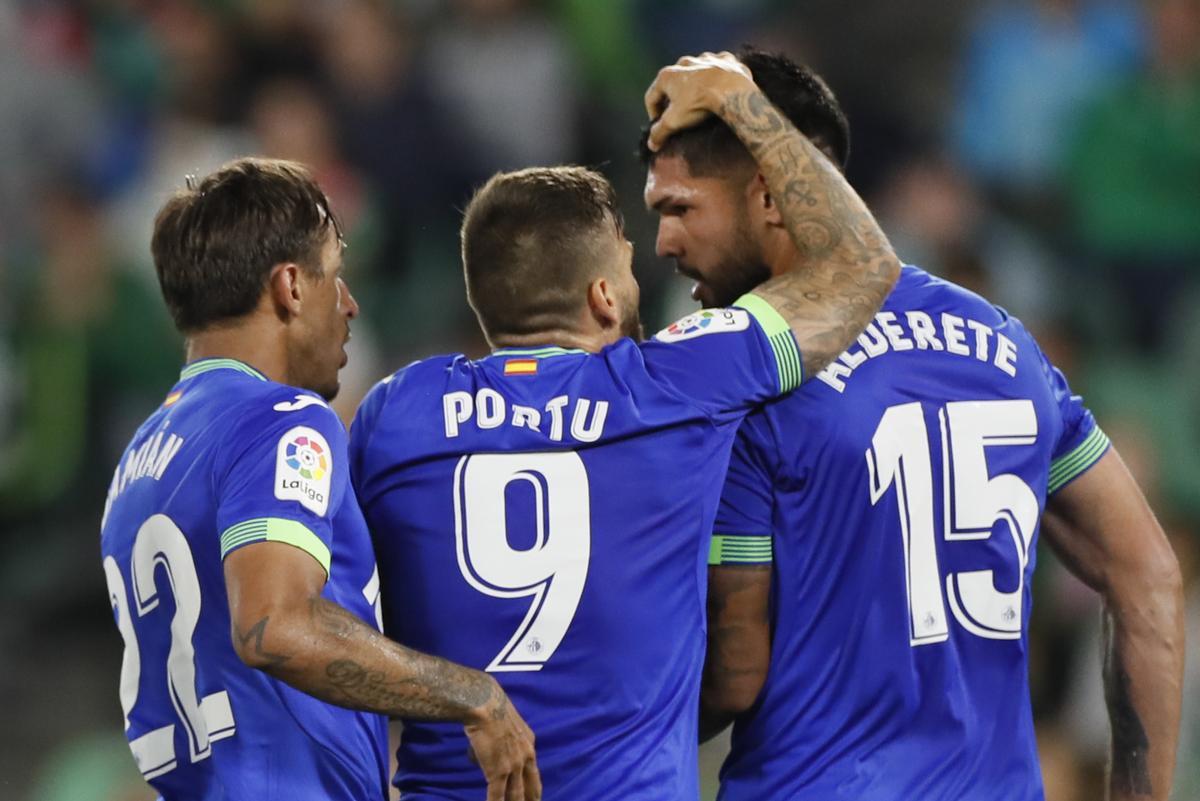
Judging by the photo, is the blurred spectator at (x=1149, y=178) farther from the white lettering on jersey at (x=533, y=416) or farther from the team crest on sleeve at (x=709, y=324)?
the white lettering on jersey at (x=533, y=416)

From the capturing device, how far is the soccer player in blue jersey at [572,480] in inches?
133


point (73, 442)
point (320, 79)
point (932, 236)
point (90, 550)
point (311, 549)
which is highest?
point (320, 79)

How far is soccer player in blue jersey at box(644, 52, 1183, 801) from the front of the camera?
354 centimetres

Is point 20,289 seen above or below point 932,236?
below

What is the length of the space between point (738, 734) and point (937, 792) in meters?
0.43

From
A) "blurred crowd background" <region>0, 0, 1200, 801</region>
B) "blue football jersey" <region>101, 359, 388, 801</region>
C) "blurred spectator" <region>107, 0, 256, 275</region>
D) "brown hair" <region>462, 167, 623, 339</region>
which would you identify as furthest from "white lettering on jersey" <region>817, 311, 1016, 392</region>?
"blurred spectator" <region>107, 0, 256, 275</region>

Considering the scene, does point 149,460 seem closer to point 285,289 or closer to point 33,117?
point 285,289

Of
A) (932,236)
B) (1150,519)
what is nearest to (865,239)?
(1150,519)

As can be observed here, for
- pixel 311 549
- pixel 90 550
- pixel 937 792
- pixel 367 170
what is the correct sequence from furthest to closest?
pixel 367 170 < pixel 90 550 < pixel 937 792 < pixel 311 549

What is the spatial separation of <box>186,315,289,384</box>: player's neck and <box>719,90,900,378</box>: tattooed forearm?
1.04 m

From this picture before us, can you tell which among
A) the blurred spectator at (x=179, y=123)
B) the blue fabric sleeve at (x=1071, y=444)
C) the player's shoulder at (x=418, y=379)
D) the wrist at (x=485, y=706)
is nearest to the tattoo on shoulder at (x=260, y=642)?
the wrist at (x=485, y=706)

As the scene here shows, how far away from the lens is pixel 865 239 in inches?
142

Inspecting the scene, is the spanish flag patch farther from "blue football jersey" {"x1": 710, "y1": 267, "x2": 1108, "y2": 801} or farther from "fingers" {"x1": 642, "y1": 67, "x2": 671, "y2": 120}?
"fingers" {"x1": 642, "y1": 67, "x2": 671, "y2": 120}

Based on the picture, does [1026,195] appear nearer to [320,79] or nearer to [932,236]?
[932,236]
